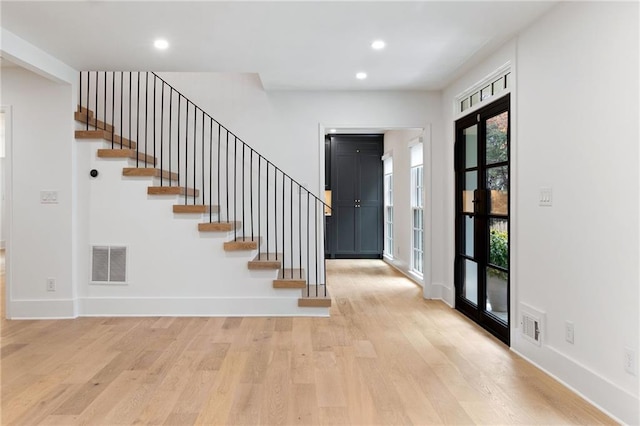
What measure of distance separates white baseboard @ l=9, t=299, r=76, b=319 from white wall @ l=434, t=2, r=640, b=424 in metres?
4.21

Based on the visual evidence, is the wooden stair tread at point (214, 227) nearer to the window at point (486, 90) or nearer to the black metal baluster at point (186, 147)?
the black metal baluster at point (186, 147)

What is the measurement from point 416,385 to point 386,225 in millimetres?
5874

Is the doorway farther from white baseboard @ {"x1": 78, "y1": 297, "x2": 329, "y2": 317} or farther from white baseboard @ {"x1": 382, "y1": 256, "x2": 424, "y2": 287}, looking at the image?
white baseboard @ {"x1": 78, "y1": 297, "x2": 329, "y2": 317}

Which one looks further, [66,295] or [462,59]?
[66,295]

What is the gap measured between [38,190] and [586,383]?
4.92 metres

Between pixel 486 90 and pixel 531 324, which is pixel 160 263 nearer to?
pixel 531 324

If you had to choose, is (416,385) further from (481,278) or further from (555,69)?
(555,69)

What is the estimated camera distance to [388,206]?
27.0 feet

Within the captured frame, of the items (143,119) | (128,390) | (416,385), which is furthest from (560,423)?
(143,119)

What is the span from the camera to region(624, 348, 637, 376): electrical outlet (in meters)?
2.07

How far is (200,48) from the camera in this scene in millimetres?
3480

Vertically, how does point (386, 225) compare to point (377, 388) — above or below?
above

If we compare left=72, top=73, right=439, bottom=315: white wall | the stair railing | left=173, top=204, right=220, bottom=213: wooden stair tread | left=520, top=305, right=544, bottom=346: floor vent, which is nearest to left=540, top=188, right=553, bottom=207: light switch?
left=520, top=305, right=544, bottom=346: floor vent

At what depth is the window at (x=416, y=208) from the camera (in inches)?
243
